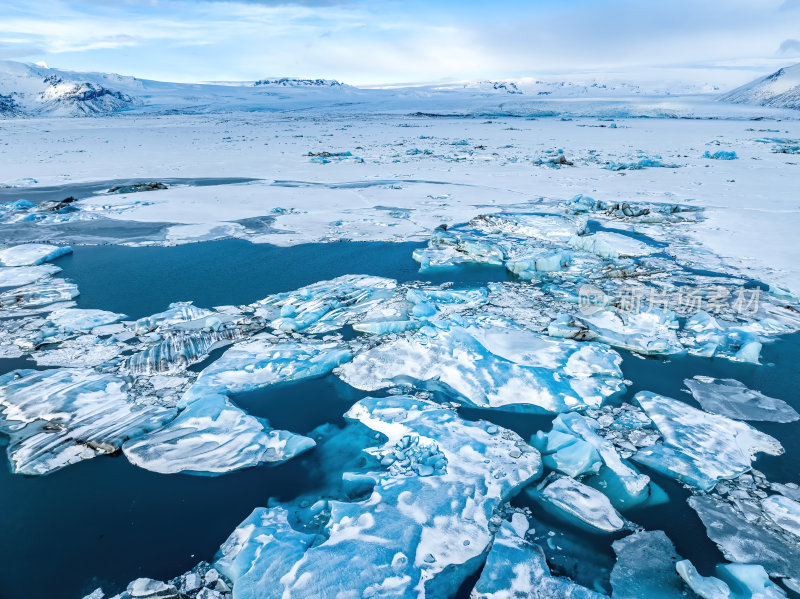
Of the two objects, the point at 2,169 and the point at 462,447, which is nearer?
the point at 462,447

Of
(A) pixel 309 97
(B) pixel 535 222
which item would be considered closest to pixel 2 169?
(B) pixel 535 222

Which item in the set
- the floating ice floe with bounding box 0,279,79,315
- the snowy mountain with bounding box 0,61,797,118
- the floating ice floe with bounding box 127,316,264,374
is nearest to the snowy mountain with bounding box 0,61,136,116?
the snowy mountain with bounding box 0,61,797,118

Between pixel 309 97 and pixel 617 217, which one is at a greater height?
pixel 309 97

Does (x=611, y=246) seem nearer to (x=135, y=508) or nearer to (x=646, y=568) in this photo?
(x=646, y=568)

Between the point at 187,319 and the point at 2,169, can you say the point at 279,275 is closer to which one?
the point at 187,319

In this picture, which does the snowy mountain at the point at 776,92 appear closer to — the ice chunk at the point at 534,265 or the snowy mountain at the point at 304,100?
the snowy mountain at the point at 304,100

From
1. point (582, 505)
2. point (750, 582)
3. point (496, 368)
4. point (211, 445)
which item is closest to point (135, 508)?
point (211, 445)

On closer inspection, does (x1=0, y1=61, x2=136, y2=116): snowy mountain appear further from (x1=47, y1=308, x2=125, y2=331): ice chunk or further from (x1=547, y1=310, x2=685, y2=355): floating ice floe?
(x1=547, y1=310, x2=685, y2=355): floating ice floe
